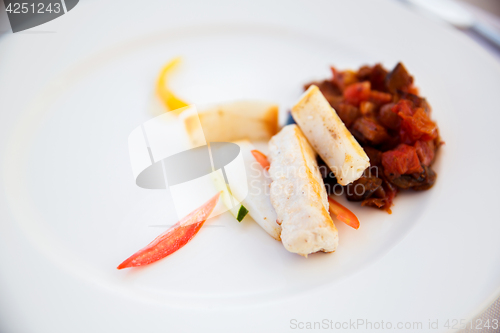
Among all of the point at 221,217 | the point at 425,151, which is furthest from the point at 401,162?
the point at 221,217

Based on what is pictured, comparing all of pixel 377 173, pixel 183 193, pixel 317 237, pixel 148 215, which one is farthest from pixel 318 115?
pixel 148 215

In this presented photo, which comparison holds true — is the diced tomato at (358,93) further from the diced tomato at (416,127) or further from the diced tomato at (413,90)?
the diced tomato at (416,127)

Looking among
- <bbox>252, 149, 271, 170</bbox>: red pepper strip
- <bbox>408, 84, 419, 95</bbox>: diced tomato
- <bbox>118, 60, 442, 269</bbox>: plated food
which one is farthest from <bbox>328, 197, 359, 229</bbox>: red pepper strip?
<bbox>408, 84, 419, 95</bbox>: diced tomato

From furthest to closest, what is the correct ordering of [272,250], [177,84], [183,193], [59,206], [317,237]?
[177,84]
[183,193]
[59,206]
[272,250]
[317,237]

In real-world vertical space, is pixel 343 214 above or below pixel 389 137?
below

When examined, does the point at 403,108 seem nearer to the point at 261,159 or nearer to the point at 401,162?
the point at 401,162

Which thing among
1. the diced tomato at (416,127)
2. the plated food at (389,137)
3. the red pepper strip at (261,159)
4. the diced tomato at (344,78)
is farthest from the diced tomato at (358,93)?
the red pepper strip at (261,159)

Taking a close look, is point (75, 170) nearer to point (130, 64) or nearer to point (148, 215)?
point (148, 215)
